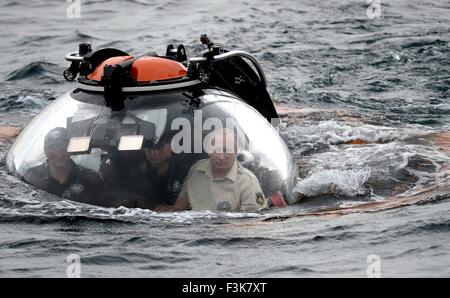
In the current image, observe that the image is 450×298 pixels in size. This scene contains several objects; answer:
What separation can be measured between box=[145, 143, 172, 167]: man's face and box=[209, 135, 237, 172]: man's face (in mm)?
302

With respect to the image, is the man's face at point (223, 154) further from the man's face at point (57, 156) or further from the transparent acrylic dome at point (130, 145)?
the man's face at point (57, 156)

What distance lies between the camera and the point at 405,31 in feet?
53.8

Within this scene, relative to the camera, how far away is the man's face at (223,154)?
8031 mm

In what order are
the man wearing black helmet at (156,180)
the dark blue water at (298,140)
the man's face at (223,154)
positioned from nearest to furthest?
the dark blue water at (298,140) → the man wearing black helmet at (156,180) → the man's face at (223,154)

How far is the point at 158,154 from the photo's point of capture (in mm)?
7934

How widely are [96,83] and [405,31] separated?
347 inches

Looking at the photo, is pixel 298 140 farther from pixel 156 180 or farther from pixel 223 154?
pixel 156 180

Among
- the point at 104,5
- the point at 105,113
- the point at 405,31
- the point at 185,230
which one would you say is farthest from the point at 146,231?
the point at 104,5

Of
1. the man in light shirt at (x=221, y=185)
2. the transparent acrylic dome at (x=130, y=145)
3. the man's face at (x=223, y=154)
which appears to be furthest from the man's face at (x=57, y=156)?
the man's face at (x=223, y=154)

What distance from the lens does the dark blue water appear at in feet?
24.1
